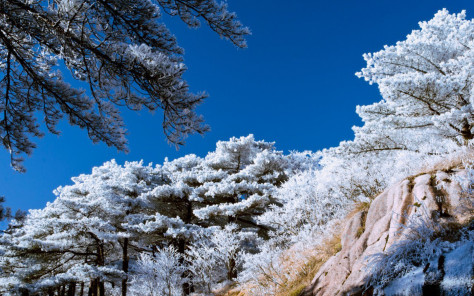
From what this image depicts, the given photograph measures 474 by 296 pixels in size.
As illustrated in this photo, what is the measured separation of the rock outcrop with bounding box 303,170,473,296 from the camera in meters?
3.88

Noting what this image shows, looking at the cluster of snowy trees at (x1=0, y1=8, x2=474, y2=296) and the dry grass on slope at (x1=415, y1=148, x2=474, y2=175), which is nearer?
the dry grass on slope at (x1=415, y1=148, x2=474, y2=175)

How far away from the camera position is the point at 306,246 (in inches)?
297

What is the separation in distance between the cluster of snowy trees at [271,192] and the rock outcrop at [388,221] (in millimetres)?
1439

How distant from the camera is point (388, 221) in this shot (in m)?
4.73

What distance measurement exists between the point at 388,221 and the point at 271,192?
863 cm

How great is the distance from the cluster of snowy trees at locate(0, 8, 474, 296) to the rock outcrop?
144cm

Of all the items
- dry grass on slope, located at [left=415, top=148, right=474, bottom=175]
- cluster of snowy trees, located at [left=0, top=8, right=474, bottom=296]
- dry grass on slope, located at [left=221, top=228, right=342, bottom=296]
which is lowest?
dry grass on slope, located at [left=221, top=228, right=342, bottom=296]

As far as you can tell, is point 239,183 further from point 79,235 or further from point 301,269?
point 79,235

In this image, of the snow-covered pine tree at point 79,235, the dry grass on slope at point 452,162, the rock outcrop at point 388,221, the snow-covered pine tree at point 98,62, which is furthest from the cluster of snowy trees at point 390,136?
the snow-covered pine tree at point 79,235

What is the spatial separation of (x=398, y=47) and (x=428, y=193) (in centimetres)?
702

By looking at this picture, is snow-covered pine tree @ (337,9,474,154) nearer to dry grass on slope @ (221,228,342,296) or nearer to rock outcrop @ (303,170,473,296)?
rock outcrop @ (303,170,473,296)

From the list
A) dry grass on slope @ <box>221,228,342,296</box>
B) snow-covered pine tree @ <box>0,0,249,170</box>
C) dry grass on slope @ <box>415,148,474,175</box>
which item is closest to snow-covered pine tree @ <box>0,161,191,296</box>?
dry grass on slope @ <box>221,228,342,296</box>

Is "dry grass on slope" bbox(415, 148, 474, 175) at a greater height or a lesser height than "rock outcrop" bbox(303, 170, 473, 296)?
greater

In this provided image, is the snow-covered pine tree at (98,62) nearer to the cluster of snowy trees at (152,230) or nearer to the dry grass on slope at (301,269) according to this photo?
the dry grass on slope at (301,269)
